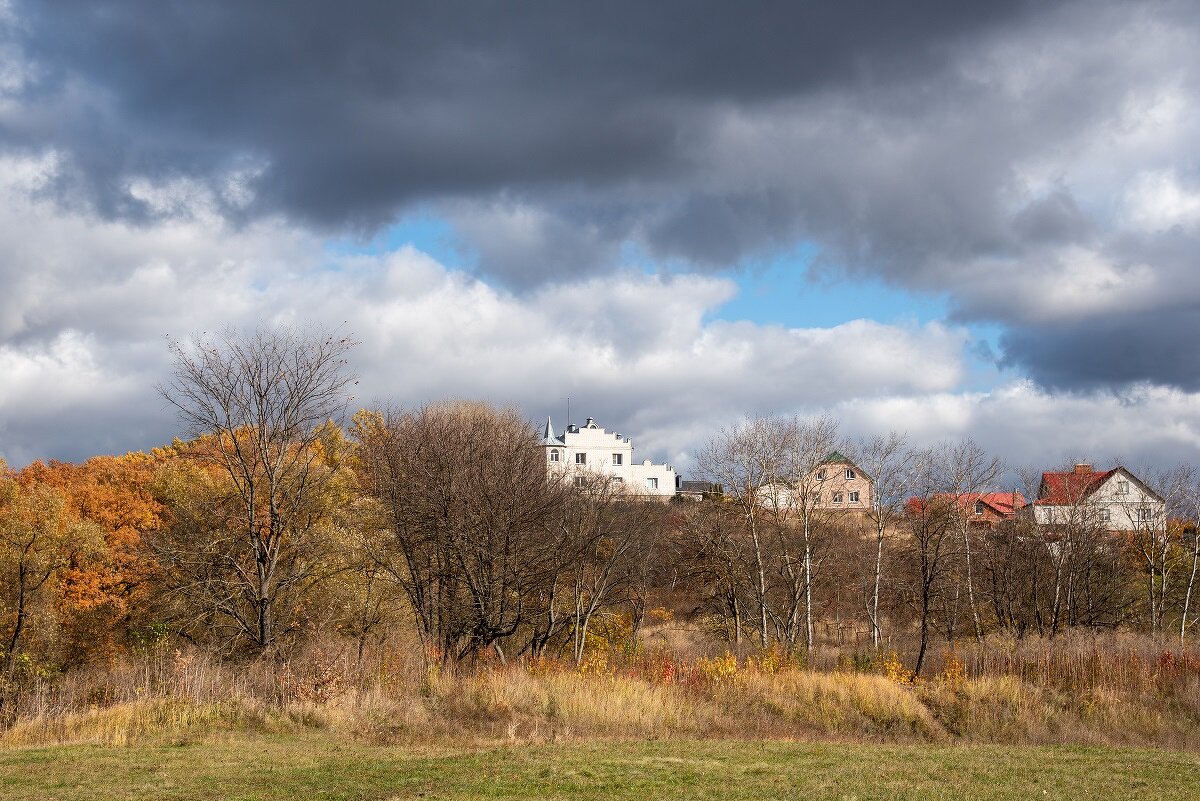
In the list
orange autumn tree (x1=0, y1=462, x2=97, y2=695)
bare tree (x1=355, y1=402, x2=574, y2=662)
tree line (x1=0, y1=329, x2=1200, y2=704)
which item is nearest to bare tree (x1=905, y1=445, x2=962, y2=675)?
tree line (x1=0, y1=329, x2=1200, y2=704)

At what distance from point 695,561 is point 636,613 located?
24.5 feet

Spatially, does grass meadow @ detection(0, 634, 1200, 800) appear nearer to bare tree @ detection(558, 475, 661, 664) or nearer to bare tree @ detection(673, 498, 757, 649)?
bare tree @ detection(558, 475, 661, 664)

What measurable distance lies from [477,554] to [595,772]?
1168 centimetres

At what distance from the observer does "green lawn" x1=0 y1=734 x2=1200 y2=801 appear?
11.3 m

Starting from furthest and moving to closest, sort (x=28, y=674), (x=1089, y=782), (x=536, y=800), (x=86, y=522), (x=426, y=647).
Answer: (x=86, y=522), (x=28, y=674), (x=426, y=647), (x=1089, y=782), (x=536, y=800)

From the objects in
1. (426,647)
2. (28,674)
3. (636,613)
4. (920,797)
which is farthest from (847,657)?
(28,674)

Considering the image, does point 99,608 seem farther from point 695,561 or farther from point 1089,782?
point 1089,782

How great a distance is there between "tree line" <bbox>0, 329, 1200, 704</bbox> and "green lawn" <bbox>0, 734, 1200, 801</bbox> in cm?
810

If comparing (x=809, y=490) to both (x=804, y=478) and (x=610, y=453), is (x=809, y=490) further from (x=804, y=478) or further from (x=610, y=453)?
(x=610, y=453)

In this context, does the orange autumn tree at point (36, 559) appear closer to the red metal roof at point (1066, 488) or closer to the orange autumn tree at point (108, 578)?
the orange autumn tree at point (108, 578)

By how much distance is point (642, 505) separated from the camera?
54.4 meters

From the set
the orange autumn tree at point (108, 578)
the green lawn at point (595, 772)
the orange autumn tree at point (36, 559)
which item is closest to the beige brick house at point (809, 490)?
the orange autumn tree at point (108, 578)

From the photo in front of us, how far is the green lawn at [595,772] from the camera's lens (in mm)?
11312

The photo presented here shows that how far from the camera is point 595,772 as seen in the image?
12.4 meters
